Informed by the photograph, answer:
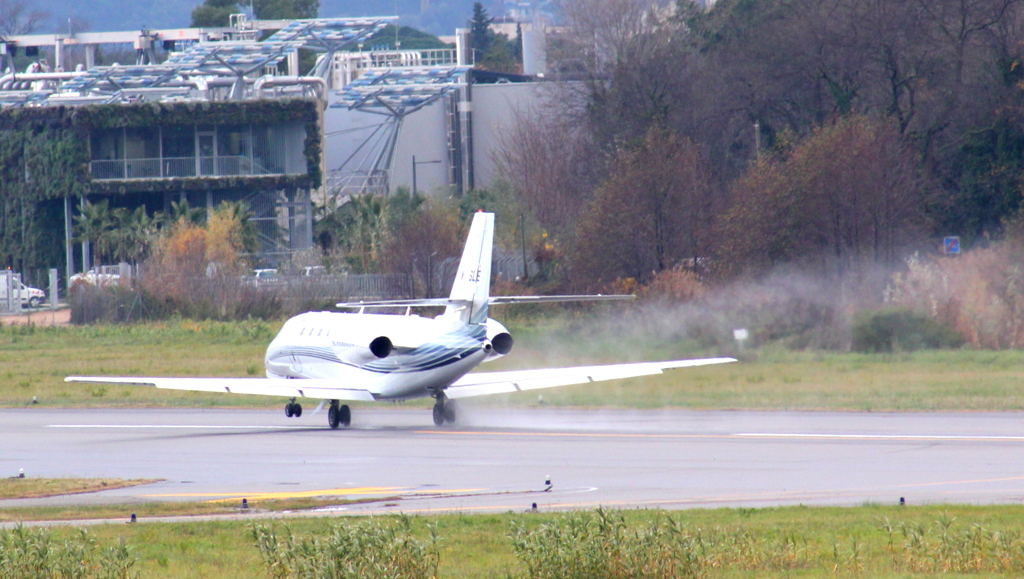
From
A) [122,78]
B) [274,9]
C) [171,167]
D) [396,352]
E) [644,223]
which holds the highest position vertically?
[274,9]

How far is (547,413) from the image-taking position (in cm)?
3209

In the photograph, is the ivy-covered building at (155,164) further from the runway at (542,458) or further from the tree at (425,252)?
the runway at (542,458)

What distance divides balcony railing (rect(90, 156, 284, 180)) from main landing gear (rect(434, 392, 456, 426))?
2461 inches

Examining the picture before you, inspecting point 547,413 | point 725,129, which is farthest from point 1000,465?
point 725,129

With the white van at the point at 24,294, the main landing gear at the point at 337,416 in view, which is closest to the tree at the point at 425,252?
the white van at the point at 24,294

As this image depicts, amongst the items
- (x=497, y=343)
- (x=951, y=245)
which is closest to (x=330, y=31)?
(x=951, y=245)

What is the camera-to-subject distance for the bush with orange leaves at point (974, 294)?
40531 millimetres

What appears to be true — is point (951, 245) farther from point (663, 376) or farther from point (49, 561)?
point (49, 561)

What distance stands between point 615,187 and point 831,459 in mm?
35555

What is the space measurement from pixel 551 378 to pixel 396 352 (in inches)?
144

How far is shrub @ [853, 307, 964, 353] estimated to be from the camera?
40.5 m

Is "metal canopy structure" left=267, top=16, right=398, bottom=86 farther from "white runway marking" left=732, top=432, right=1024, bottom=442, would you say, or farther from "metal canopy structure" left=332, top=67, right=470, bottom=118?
"white runway marking" left=732, top=432, right=1024, bottom=442

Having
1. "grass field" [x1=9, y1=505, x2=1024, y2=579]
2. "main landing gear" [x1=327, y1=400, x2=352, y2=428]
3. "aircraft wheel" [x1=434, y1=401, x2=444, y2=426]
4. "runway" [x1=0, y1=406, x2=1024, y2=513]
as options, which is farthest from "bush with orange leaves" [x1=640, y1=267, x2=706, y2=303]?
"grass field" [x1=9, y1=505, x2=1024, y2=579]

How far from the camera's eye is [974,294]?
41.5m
